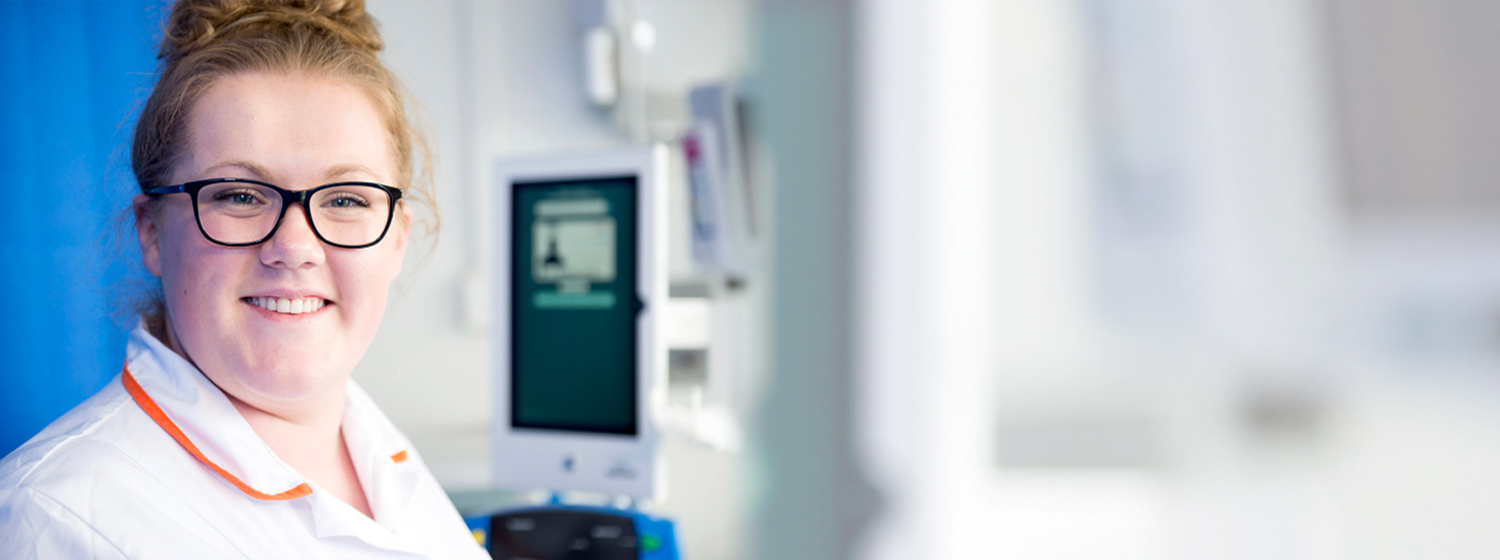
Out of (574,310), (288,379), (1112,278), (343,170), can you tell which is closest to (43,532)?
(288,379)

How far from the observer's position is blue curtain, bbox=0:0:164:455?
483mm

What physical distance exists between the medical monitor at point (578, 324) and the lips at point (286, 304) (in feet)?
1.72

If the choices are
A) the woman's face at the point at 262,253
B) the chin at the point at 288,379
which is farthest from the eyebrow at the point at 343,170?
the chin at the point at 288,379

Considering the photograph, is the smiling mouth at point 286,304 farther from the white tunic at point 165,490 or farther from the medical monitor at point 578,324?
the medical monitor at point 578,324

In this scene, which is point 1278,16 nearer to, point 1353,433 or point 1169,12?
point 1169,12

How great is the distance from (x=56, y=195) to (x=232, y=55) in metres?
0.21

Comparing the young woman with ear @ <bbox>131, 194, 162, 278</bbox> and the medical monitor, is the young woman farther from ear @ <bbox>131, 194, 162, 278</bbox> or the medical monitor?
the medical monitor

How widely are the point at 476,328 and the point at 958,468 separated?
2.65 ft

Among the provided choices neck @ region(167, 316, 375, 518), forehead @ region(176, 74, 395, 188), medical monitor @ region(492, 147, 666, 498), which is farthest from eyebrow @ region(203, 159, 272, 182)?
medical monitor @ region(492, 147, 666, 498)

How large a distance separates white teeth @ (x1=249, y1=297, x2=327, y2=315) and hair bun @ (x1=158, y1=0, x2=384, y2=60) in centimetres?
15

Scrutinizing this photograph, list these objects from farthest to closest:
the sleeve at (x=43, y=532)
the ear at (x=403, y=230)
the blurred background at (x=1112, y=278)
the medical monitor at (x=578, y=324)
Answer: the medical monitor at (x=578, y=324), the ear at (x=403, y=230), the sleeve at (x=43, y=532), the blurred background at (x=1112, y=278)

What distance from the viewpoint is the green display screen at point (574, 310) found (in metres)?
0.96

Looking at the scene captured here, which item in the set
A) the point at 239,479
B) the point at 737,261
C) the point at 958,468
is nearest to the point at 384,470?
the point at 239,479

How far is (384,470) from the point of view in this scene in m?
0.48
